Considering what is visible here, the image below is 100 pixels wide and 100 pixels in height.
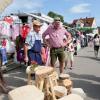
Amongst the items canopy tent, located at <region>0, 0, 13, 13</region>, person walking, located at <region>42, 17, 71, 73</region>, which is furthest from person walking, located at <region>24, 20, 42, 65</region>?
canopy tent, located at <region>0, 0, 13, 13</region>

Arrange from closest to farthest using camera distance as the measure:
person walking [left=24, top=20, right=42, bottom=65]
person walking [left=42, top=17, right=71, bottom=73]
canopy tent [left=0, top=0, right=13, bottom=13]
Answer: canopy tent [left=0, top=0, right=13, bottom=13] → person walking [left=24, top=20, right=42, bottom=65] → person walking [left=42, top=17, right=71, bottom=73]

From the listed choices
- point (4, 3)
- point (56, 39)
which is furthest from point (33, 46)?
point (4, 3)

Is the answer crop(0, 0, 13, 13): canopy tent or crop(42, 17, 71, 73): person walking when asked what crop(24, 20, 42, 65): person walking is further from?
crop(0, 0, 13, 13): canopy tent

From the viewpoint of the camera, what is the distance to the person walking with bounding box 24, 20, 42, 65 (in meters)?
8.88

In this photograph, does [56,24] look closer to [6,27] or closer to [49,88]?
[49,88]

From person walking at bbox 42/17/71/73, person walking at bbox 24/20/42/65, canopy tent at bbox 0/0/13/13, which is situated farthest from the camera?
person walking at bbox 42/17/71/73

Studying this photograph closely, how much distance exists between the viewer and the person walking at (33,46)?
8883 mm

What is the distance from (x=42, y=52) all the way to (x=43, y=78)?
96.6 inches

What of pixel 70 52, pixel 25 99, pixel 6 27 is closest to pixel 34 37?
pixel 25 99

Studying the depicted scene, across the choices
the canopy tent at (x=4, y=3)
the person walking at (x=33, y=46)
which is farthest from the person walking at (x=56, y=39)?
the canopy tent at (x=4, y=3)

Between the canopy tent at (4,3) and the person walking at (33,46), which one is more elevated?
the canopy tent at (4,3)

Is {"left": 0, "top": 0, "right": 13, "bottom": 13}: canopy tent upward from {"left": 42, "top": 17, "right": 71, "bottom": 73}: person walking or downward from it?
upward

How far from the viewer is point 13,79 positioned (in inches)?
416

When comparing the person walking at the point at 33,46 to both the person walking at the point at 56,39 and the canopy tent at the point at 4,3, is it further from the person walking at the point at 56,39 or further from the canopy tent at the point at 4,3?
the canopy tent at the point at 4,3
